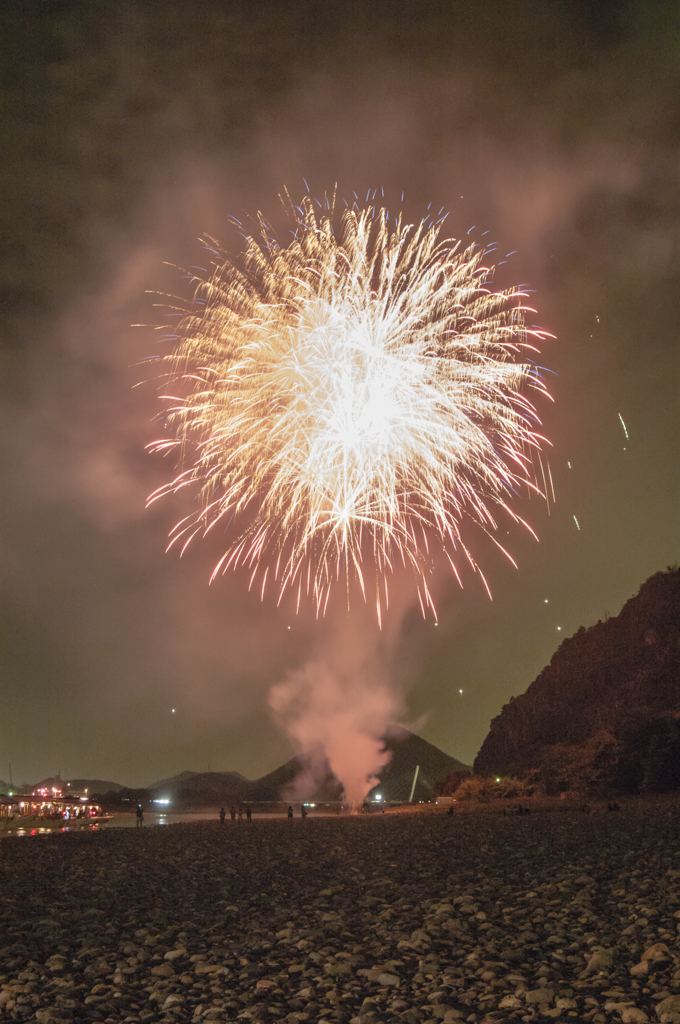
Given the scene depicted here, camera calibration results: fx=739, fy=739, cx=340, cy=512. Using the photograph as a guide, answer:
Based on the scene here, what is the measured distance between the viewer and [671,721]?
145 ft

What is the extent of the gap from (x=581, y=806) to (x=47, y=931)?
110 ft

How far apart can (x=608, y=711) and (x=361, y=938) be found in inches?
1864

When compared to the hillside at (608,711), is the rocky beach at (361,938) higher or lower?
lower

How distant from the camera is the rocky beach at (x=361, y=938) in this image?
352 inches

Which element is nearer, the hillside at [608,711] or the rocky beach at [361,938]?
the rocky beach at [361,938]

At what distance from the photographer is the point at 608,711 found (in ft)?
179

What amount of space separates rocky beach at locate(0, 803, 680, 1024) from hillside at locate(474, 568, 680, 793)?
2415 centimetres

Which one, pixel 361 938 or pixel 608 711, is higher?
A: pixel 608 711

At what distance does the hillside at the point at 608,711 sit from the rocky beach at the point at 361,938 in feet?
79.2

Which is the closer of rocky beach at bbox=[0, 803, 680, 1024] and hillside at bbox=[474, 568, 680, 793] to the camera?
rocky beach at bbox=[0, 803, 680, 1024]

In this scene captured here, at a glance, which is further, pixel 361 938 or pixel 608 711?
pixel 608 711

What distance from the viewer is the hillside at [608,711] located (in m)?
44.5

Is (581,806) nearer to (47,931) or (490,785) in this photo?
(490,785)

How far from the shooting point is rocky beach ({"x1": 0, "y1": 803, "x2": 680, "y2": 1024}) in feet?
29.4
